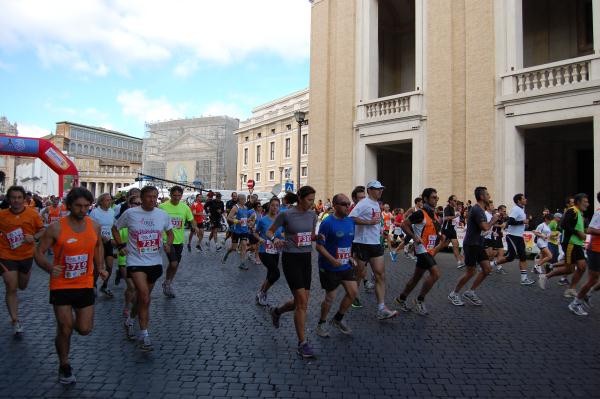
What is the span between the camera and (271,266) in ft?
25.4

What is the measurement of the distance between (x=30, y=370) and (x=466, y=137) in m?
16.9

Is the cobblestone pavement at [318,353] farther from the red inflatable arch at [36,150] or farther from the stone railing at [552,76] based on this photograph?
the red inflatable arch at [36,150]

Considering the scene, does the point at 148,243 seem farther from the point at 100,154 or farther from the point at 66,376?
the point at 100,154

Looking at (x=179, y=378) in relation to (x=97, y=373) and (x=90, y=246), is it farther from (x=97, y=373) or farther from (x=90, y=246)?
(x=90, y=246)

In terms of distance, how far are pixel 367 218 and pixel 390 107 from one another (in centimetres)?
1478

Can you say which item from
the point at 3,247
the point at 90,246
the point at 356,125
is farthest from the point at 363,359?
the point at 356,125

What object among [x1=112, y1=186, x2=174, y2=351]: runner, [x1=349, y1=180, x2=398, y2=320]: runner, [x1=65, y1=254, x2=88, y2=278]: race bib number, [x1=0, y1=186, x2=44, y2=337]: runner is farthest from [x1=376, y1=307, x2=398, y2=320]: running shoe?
[x1=0, y1=186, x2=44, y2=337]: runner

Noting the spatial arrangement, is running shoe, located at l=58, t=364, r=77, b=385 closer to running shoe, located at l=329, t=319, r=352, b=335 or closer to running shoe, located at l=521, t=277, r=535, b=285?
running shoe, located at l=329, t=319, r=352, b=335

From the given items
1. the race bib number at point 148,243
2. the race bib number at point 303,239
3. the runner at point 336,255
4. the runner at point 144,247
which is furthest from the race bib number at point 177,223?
the race bib number at point 303,239

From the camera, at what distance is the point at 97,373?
14.9 ft

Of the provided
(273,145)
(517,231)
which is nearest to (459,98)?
(517,231)

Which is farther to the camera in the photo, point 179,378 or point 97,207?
point 97,207

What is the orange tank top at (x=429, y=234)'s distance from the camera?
7484 millimetres

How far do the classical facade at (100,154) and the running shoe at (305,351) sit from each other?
89.5 meters
